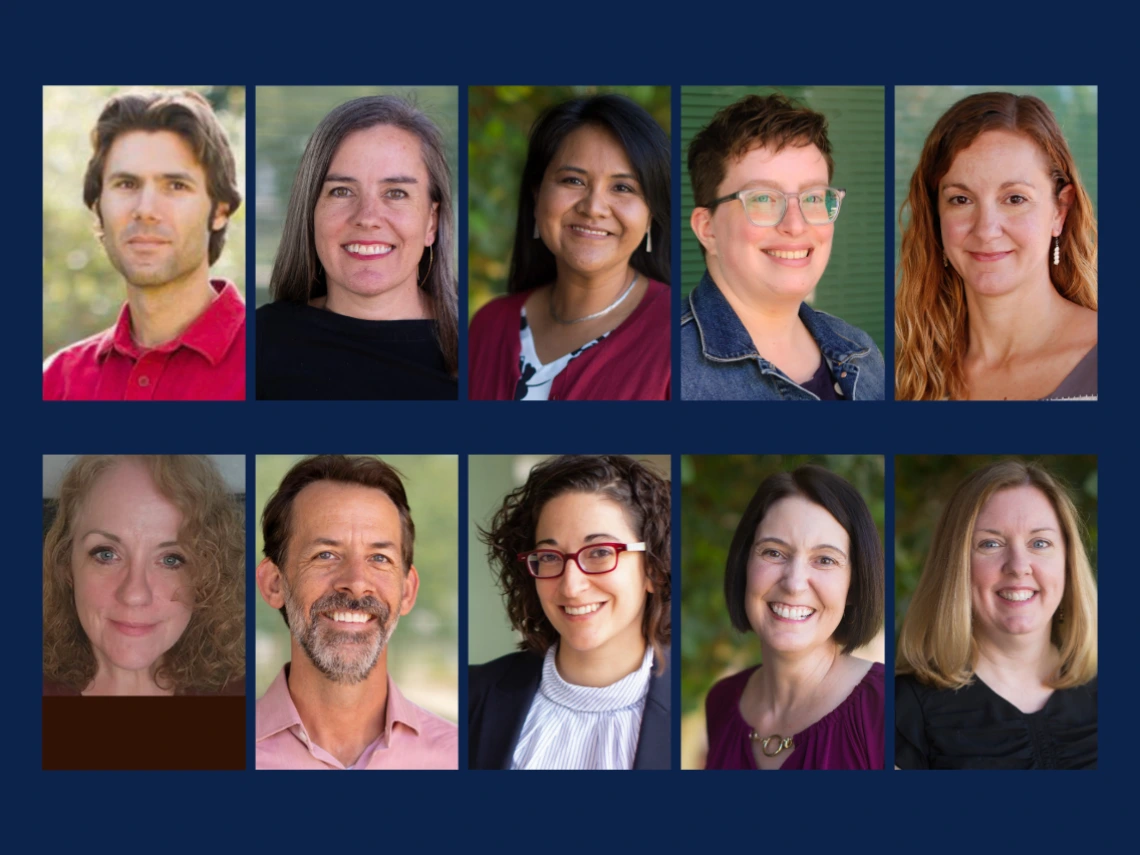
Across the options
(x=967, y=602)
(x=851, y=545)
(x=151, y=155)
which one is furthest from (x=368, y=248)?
(x=967, y=602)

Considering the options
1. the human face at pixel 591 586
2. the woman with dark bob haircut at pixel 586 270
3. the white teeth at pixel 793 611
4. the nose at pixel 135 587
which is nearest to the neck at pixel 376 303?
the woman with dark bob haircut at pixel 586 270

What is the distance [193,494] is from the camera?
6602 millimetres

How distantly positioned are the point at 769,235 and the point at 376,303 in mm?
1542

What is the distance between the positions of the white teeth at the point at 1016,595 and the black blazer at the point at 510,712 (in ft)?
4.38

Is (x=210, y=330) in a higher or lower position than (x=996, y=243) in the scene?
lower

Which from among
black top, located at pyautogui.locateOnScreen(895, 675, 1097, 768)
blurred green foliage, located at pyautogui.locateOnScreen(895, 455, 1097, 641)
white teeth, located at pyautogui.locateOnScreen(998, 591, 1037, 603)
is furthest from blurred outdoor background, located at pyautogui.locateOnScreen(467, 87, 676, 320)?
black top, located at pyautogui.locateOnScreen(895, 675, 1097, 768)

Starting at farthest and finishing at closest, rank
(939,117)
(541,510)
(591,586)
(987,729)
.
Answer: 1. (939,117)
2. (987,729)
3. (541,510)
4. (591,586)

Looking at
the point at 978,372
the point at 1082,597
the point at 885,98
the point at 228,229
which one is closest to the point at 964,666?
the point at 1082,597

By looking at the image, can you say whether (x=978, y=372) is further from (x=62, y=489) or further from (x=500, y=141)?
(x=62, y=489)

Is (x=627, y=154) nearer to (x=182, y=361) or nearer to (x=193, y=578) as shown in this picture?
(x=182, y=361)

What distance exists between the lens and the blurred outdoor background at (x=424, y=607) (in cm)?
654

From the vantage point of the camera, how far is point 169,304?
657 cm

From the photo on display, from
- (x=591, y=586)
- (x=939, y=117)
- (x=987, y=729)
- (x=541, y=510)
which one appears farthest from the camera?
(x=939, y=117)

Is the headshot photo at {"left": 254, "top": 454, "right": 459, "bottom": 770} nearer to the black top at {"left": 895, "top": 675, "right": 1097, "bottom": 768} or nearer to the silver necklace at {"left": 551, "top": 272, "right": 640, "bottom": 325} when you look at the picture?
the silver necklace at {"left": 551, "top": 272, "right": 640, "bottom": 325}
